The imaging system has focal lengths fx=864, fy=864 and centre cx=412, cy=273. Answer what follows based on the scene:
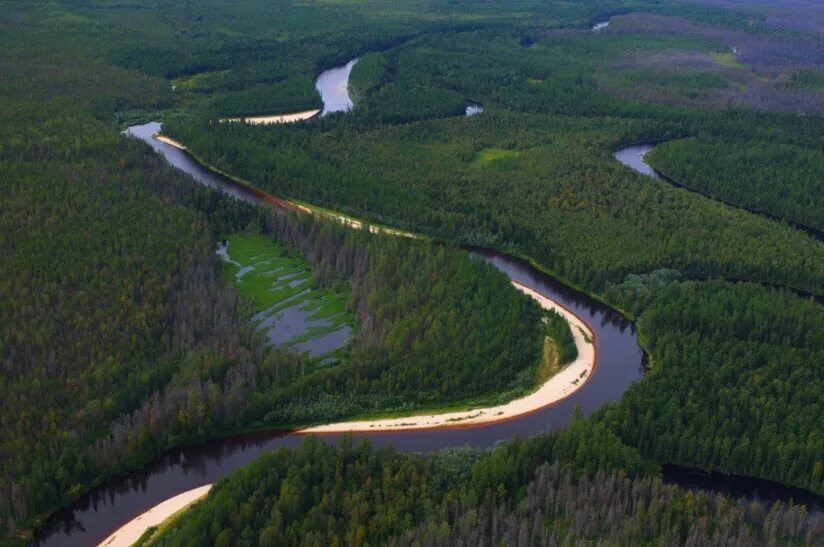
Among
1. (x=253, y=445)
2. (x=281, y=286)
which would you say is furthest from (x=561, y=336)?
(x=253, y=445)

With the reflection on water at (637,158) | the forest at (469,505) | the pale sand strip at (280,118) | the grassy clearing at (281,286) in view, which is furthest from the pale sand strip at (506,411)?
the pale sand strip at (280,118)

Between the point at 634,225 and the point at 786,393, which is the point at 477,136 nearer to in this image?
the point at 634,225

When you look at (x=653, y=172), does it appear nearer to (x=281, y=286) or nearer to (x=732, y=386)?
(x=281, y=286)

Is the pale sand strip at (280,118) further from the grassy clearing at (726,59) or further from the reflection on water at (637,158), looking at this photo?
the grassy clearing at (726,59)

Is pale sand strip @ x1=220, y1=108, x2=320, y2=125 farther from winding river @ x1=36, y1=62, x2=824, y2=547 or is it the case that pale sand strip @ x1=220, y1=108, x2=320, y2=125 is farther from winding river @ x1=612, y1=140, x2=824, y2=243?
winding river @ x1=36, y1=62, x2=824, y2=547

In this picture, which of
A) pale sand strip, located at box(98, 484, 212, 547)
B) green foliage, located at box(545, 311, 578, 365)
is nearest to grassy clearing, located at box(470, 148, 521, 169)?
green foliage, located at box(545, 311, 578, 365)
